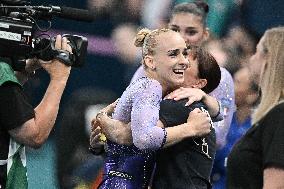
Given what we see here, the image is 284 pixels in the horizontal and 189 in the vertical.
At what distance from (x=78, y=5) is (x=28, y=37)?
8.56ft

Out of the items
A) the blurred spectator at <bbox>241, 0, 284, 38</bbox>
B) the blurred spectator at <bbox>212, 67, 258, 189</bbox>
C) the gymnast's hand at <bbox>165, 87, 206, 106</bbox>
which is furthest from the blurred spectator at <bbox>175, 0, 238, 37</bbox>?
the gymnast's hand at <bbox>165, 87, 206, 106</bbox>

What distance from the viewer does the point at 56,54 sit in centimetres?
371

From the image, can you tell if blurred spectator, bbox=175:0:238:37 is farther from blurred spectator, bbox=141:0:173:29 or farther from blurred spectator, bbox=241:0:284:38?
blurred spectator, bbox=141:0:173:29

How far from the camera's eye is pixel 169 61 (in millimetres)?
3723

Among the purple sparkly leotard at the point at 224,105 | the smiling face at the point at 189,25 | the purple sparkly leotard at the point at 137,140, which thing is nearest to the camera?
the purple sparkly leotard at the point at 137,140

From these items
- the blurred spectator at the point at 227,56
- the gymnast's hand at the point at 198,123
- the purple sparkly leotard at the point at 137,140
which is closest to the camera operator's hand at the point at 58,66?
the purple sparkly leotard at the point at 137,140

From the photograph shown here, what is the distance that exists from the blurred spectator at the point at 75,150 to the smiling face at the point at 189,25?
1.08 meters

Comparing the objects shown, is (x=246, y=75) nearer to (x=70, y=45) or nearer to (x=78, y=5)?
(x=78, y=5)

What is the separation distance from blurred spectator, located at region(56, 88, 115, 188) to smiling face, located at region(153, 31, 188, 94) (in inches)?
90.6

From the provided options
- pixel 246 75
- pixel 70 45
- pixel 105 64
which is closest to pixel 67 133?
pixel 105 64

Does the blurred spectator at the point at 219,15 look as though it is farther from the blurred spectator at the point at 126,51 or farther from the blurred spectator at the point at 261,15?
the blurred spectator at the point at 126,51

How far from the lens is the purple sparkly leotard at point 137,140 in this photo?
3443mm

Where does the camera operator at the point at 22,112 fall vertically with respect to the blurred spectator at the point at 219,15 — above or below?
above

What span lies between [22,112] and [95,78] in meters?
2.61
